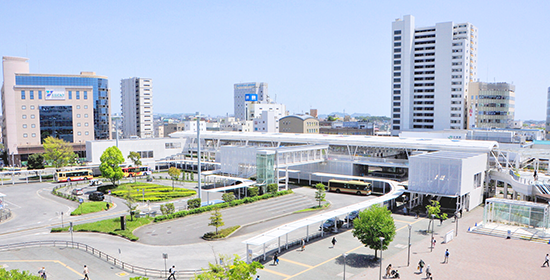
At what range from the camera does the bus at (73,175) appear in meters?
63.9

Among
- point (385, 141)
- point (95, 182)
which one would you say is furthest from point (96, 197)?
point (385, 141)

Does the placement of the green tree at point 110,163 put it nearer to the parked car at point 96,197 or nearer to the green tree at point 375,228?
the parked car at point 96,197

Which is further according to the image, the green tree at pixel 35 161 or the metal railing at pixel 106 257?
the green tree at pixel 35 161

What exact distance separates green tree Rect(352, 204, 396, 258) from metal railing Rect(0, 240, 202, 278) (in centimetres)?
1223

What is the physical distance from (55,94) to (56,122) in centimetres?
672

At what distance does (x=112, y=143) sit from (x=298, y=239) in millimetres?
52348

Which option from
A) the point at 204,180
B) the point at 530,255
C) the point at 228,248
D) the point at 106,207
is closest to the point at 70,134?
the point at 204,180

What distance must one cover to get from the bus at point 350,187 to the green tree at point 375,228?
80.7 feet

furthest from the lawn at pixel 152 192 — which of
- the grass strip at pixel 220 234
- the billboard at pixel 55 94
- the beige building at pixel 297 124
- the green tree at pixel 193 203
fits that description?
the beige building at pixel 297 124

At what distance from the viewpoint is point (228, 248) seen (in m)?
32.1

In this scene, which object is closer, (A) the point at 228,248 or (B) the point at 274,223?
(A) the point at 228,248

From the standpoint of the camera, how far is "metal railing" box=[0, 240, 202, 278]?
26047 millimetres

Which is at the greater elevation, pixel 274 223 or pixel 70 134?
pixel 70 134

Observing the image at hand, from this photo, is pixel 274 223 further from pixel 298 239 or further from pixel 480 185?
pixel 480 185
